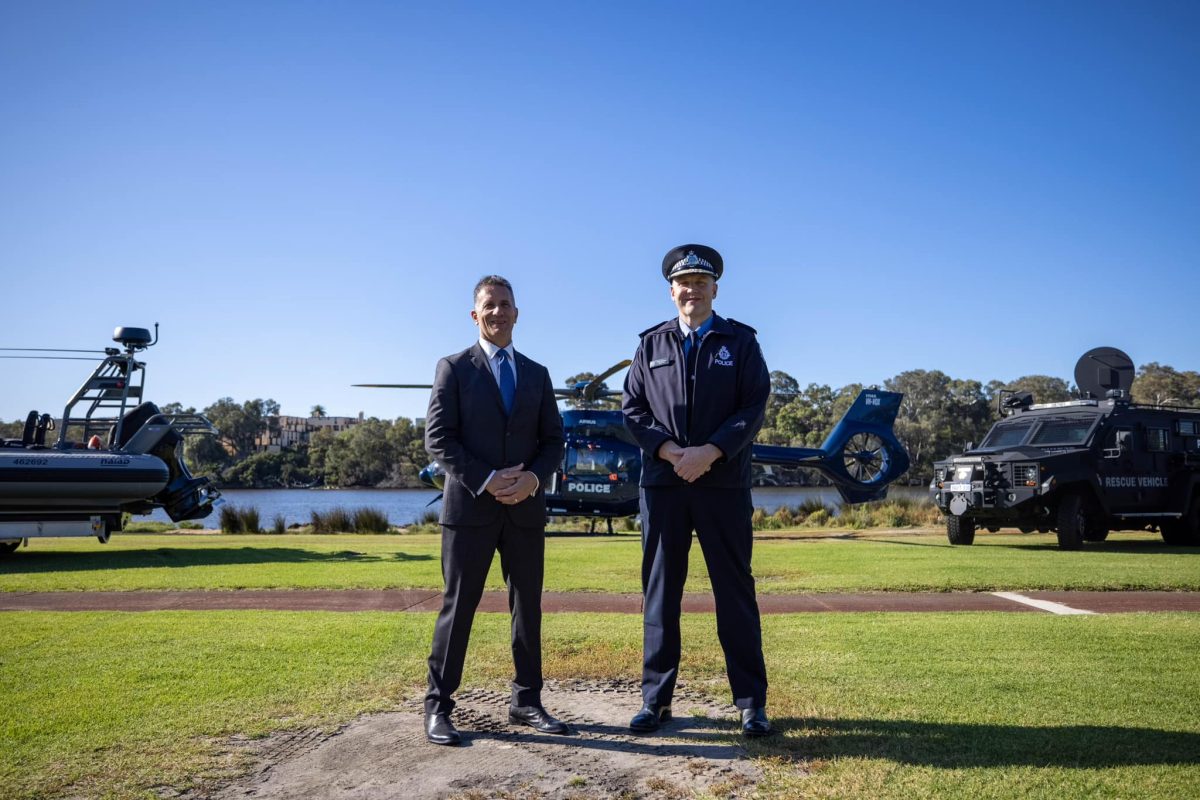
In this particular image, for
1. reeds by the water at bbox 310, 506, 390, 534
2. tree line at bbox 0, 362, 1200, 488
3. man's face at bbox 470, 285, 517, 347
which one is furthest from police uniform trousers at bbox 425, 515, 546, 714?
tree line at bbox 0, 362, 1200, 488

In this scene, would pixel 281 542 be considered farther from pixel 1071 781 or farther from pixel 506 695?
pixel 1071 781

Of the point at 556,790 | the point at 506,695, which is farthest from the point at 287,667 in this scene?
the point at 556,790

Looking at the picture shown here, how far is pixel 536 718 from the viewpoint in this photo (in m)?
3.77

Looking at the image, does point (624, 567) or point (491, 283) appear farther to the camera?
point (624, 567)

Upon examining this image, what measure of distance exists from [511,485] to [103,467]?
11660mm

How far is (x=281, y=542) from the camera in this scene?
16469 millimetres

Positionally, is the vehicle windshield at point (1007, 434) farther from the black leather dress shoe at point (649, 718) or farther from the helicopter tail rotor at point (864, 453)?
the black leather dress shoe at point (649, 718)

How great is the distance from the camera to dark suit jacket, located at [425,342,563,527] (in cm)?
398

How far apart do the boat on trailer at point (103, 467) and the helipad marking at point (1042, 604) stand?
12.1 meters

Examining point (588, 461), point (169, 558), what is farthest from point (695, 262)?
point (588, 461)

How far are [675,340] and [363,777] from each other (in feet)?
7.69

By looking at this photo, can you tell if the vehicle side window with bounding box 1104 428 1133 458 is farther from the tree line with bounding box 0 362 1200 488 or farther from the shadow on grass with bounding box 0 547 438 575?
the tree line with bounding box 0 362 1200 488

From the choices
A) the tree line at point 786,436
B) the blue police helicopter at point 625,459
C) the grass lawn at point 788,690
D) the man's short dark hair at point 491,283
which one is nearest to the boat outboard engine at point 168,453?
the blue police helicopter at point 625,459

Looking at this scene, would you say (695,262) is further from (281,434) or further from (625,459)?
(281,434)
